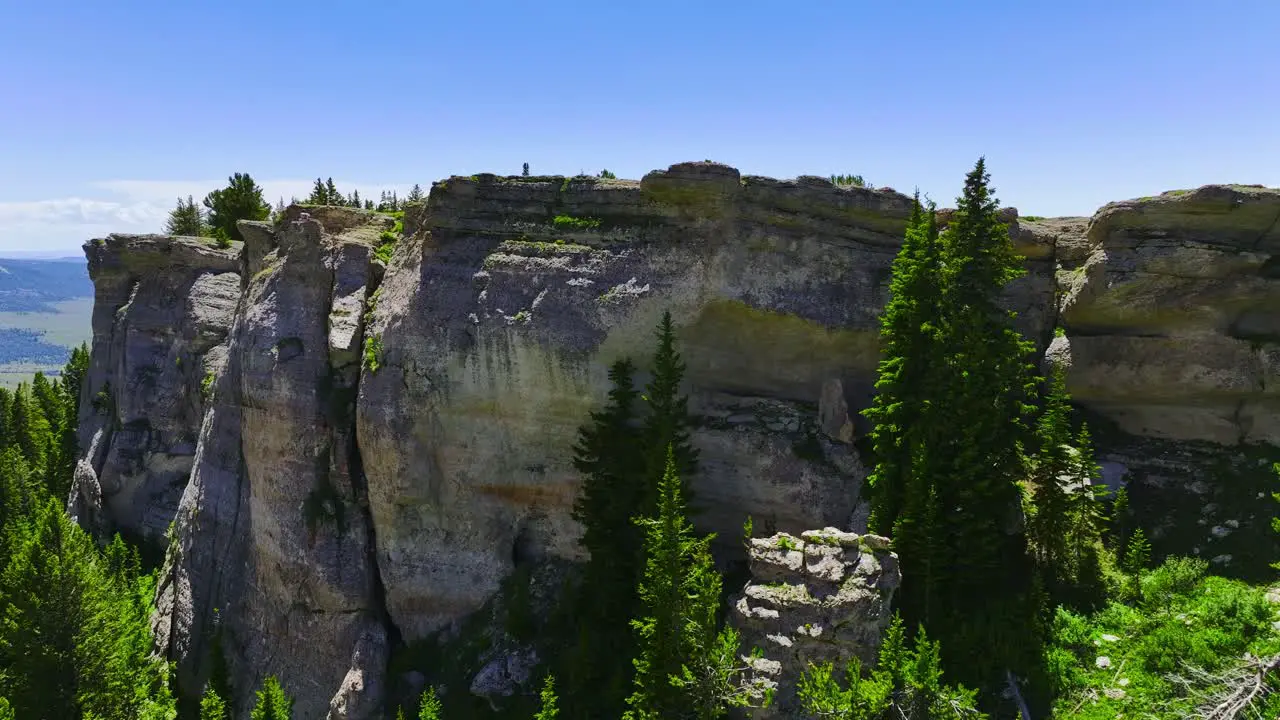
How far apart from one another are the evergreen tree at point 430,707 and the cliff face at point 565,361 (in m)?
3.32

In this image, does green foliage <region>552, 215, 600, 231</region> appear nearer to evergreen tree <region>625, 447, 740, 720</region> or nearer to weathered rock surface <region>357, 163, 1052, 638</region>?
weathered rock surface <region>357, 163, 1052, 638</region>

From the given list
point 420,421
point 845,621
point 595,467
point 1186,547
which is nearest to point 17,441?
point 420,421

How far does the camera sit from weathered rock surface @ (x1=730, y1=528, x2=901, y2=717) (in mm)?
22594

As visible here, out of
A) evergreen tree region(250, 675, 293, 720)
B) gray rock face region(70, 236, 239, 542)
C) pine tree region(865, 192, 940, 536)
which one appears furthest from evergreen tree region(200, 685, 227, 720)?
pine tree region(865, 192, 940, 536)

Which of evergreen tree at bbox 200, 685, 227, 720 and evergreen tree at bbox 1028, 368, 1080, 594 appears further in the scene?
evergreen tree at bbox 200, 685, 227, 720

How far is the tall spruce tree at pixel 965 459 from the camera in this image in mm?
24578

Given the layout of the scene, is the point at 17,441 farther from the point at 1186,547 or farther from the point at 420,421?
the point at 1186,547

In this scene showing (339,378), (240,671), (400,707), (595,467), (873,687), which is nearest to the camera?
(873,687)

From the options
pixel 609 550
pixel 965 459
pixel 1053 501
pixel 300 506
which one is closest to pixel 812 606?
pixel 965 459

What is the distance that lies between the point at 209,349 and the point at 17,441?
3099 centimetres

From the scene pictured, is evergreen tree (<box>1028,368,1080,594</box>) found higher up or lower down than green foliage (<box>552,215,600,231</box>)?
lower down

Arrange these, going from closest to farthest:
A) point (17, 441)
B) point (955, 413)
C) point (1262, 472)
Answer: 1. point (955, 413)
2. point (1262, 472)
3. point (17, 441)

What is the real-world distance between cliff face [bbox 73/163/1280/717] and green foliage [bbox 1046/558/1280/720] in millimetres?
6812

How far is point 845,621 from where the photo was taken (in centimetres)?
2255
